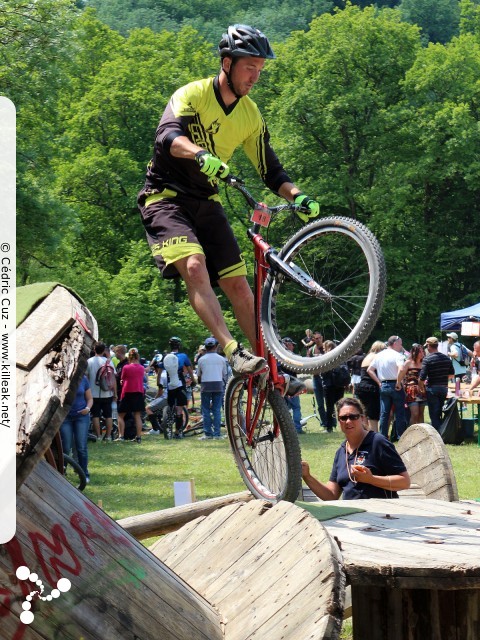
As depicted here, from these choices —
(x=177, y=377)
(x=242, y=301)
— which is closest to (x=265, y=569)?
(x=242, y=301)

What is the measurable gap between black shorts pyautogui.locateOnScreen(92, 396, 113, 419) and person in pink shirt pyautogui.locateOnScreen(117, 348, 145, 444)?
0.26 meters

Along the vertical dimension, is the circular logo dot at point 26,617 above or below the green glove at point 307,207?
below

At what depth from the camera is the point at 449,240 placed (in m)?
45.9

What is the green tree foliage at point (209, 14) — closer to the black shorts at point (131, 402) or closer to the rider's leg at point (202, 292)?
the black shorts at point (131, 402)

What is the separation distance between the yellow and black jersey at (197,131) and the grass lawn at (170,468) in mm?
6046

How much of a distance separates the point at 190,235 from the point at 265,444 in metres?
→ 1.43

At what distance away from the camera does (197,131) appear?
5.66 meters

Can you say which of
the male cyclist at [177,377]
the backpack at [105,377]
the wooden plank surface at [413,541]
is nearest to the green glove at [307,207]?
the wooden plank surface at [413,541]

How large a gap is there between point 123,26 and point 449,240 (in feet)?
132

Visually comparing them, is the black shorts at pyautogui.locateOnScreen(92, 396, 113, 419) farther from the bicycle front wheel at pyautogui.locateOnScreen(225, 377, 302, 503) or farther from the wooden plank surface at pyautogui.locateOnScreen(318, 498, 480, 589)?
the wooden plank surface at pyautogui.locateOnScreen(318, 498, 480, 589)

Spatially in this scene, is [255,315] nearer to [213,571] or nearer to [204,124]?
[204,124]

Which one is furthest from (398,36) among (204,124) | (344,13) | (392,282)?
(204,124)

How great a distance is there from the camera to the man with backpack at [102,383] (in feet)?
59.9

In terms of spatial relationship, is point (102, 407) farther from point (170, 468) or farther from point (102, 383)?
point (170, 468)
